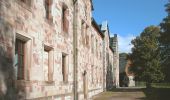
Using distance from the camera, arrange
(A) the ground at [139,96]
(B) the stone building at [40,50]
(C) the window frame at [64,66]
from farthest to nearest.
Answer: (A) the ground at [139,96] < (C) the window frame at [64,66] < (B) the stone building at [40,50]

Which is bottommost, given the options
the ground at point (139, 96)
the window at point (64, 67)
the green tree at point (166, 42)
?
Answer: the ground at point (139, 96)

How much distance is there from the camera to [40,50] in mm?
17031

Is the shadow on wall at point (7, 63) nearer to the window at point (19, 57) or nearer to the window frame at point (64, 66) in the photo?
the window at point (19, 57)

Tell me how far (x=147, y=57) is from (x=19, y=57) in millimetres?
42751

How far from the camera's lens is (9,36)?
13.6 metres

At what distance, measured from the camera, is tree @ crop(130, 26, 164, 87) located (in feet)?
183

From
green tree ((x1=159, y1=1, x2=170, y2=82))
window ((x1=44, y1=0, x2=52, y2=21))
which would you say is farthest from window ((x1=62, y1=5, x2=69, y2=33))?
green tree ((x1=159, y1=1, x2=170, y2=82))

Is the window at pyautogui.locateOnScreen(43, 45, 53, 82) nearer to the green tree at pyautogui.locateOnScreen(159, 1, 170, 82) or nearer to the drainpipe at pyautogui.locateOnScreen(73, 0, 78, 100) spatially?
the drainpipe at pyautogui.locateOnScreen(73, 0, 78, 100)

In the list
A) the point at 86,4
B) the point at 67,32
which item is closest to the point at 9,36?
the point at 67,32

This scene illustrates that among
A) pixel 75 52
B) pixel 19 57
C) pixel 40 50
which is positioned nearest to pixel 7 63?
pixel 19 57

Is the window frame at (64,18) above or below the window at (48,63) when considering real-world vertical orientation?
above

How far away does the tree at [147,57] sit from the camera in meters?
55.8

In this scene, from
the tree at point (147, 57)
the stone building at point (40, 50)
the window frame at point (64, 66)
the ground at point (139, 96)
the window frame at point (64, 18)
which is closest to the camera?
the stone building at point (40, 50)

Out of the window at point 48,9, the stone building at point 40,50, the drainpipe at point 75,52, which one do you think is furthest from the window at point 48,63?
the drainpipe at point 75,52
